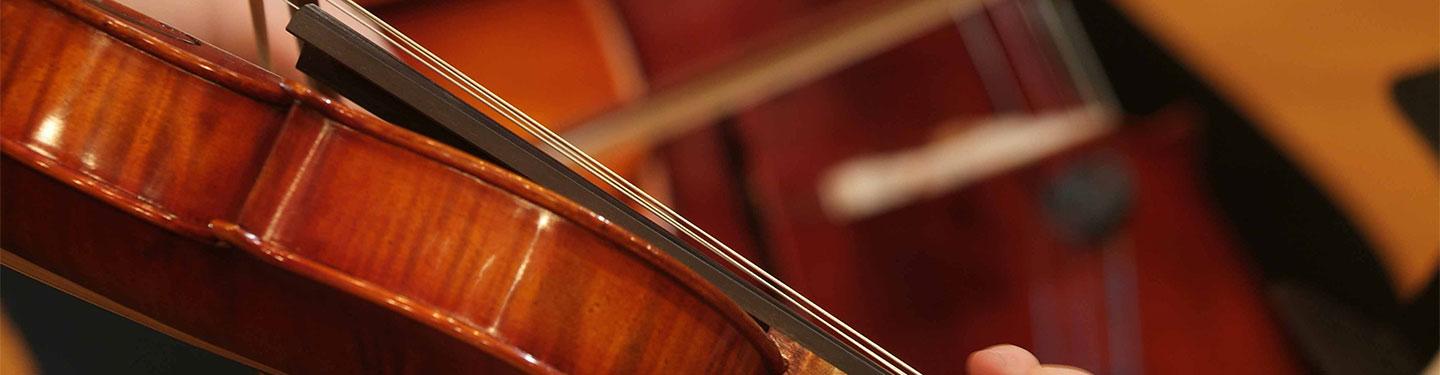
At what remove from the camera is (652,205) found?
1.84 feet

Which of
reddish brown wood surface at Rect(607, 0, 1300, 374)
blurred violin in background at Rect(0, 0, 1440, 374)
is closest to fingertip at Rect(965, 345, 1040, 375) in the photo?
blurred violin in background at Rect(0, 0, 1440, 374)

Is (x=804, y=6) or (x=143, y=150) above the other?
(x=804, y=6)

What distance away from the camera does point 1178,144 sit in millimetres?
1205

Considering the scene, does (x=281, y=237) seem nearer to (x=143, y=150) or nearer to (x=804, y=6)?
(x=143, y=150)

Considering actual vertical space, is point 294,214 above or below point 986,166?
below

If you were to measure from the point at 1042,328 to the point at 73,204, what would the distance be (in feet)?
3.20

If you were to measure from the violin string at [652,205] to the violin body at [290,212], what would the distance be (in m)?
0.15

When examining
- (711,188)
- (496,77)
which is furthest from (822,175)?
(496,77)

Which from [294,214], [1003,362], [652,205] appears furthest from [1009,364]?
[294,214]

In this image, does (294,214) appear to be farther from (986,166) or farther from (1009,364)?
(986,166)

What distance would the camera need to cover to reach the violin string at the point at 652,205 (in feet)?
1.72

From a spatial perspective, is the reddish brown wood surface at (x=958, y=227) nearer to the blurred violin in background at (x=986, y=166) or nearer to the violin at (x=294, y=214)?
the blurred violin in background at (x=986, y=166)

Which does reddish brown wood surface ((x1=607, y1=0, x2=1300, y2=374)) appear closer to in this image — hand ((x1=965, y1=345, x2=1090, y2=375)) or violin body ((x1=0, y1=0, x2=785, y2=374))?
hand ((x1=965, y1=345, x2=1090, y2=375))

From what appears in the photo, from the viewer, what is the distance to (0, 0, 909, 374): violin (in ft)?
1.22
